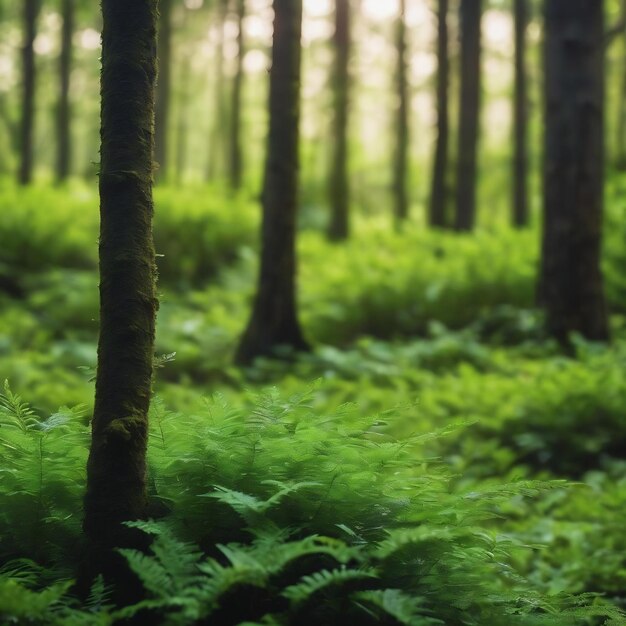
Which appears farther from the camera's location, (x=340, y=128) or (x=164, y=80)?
(x=164, y=80)

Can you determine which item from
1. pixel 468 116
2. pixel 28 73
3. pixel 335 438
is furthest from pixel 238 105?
pixel 335 438

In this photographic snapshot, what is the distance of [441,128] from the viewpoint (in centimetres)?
1680

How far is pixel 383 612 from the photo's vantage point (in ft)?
8.39

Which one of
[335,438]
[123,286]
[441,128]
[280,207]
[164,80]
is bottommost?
[335,438]

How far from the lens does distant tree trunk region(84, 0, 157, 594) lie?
2.72 m

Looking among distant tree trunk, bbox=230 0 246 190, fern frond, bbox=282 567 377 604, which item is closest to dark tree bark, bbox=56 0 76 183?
distant tree trunk, bbox=230 0 246 190

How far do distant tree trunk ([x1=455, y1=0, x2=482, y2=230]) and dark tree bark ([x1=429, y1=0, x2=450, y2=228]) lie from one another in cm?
35

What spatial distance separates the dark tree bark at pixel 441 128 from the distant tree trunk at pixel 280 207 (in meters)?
8.15

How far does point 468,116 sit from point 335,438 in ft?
49.6

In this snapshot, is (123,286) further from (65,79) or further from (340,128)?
(65,79)

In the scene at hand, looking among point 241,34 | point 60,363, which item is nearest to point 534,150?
point 241,34

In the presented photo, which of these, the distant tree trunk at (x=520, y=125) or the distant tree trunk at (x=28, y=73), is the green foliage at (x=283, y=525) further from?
the distant tree trunk at (x=520, y=125)

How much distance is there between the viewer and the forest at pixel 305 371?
268cm

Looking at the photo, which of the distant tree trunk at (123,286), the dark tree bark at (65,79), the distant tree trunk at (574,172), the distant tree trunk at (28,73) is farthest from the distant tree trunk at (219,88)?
the distant tree trunk at (123,286)
